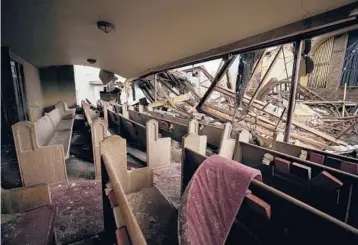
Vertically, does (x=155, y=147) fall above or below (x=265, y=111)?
below

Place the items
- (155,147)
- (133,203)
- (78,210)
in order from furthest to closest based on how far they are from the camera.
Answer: (155,147)
(78,210)
(133,203)

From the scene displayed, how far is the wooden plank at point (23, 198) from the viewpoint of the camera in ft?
5.21

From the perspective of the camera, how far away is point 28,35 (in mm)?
3412

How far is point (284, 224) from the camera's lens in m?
1.00

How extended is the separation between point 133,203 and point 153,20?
229 centimetres

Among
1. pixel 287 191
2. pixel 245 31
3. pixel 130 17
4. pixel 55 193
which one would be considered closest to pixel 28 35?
pixel 130 17

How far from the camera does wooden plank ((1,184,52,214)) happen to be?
5.21 ft

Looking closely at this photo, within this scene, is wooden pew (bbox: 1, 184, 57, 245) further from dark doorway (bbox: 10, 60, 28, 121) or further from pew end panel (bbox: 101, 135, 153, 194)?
dark doorway (bbox: 10, 60, 28, 121)

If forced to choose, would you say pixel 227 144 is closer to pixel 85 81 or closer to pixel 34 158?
pixel 34 158

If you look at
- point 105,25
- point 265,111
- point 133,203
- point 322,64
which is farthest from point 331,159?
point 322,64

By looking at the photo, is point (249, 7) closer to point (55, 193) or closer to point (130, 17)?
point (130, 17)

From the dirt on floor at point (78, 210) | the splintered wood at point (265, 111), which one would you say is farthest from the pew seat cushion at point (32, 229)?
the splintered wood at point (265, 111)

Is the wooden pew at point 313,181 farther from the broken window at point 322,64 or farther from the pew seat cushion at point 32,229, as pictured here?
the broken window at point 322,64

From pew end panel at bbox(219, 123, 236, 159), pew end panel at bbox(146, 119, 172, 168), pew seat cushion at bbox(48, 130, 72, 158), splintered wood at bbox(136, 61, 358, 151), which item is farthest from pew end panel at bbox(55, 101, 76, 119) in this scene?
pew end panel at bbox(219, 123, 236, 159)
